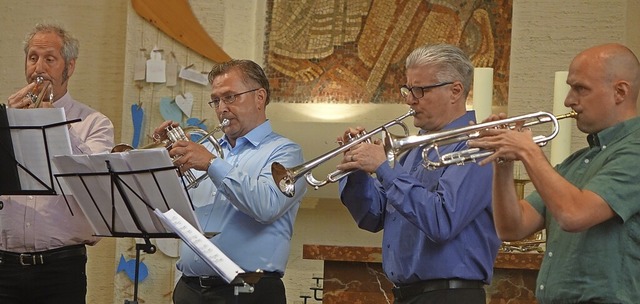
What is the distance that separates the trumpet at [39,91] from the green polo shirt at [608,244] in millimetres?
2223

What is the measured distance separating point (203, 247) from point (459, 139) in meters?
0.98

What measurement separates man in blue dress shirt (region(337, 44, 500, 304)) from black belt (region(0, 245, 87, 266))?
1343 mm

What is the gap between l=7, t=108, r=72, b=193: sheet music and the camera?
3875mm

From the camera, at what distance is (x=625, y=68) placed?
11.0 feet

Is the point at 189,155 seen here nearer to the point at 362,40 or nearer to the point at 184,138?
the point at 184,138

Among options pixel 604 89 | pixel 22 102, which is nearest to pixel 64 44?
pixel 22 102

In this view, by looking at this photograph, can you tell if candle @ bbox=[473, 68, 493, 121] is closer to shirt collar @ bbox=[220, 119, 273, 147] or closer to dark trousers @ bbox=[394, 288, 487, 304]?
shirt collar @ bbox=[220, 119, 273, 147]

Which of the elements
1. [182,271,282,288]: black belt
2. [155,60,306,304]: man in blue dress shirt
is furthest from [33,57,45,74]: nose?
[182,271,282,288]: black belt

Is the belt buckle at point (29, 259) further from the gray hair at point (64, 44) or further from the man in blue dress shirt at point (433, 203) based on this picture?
the man in blue dress shirt at point (433, 203)

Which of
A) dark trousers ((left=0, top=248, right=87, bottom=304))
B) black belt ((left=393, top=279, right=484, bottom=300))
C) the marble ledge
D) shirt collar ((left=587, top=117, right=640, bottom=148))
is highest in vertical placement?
shirt collar ((left=587, top=117, right=640, bottom=148))

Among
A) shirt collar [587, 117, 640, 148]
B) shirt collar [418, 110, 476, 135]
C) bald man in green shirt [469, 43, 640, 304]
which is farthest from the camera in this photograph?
Result: shirt collar [418, 110, 476, 135]

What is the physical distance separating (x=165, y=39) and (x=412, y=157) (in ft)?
9.29

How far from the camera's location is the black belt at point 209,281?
414 centimetres

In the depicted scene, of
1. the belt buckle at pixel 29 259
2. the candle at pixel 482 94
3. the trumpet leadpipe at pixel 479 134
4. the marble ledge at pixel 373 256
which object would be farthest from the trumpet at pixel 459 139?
the belt buckle at pixel 29 259
